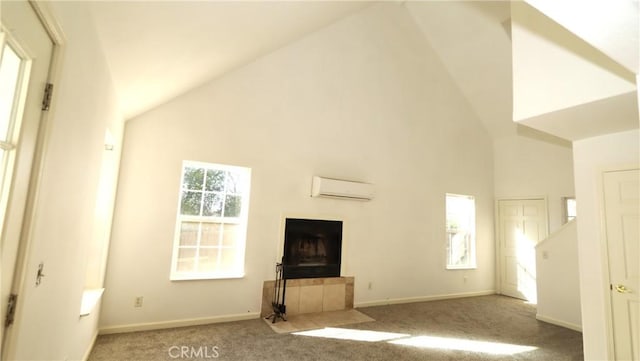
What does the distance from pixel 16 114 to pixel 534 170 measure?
23.6 ft

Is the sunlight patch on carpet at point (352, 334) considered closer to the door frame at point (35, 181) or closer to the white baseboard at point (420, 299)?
the white baseboard at point (420, 299)

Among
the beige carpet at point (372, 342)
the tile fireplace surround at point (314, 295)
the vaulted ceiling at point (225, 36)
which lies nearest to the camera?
the vaulted ceiling at point (225, 36)

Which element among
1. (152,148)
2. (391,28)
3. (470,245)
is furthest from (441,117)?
(152,148)

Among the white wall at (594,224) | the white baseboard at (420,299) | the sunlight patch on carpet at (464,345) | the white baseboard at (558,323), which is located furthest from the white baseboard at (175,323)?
the white baseboard at (558,323)

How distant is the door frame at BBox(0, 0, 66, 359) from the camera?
3.59 ft

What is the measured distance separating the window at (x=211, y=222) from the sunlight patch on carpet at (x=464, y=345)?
2.32 meters

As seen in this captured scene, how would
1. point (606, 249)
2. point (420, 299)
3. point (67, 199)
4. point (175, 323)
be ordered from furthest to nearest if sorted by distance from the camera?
point (420, 299) → point (175, 323) → point (606, 249) → point (67, 199)

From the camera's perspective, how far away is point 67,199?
1.64 metres

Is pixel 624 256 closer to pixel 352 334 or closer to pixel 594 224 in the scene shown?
pixel 594 224

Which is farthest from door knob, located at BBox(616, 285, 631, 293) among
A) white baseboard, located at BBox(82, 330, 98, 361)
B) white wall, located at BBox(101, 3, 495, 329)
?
white baseboard, located at BBox(82, 330, 98, 361)

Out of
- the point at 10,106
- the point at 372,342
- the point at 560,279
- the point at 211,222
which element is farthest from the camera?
the point at 560,279

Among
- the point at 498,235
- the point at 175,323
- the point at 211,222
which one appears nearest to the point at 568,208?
the point at 498,235

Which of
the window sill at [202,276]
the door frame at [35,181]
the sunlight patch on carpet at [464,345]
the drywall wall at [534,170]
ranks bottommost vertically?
the sunlight patch on carpet at [464,345]

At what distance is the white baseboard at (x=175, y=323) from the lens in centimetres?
332
